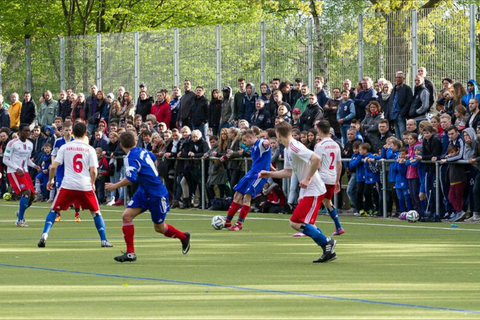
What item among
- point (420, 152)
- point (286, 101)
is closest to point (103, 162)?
point (286, 101)

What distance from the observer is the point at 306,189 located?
13750 mm

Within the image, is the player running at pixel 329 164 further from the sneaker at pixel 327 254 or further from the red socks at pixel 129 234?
the red socks at pixel 129 234

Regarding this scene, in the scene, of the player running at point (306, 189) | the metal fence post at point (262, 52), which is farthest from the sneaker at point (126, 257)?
the metal fence post at point (262, 52)

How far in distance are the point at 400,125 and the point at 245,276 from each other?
12.4 meters

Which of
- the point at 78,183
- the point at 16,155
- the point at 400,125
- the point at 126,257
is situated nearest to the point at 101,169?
the point at 16,155

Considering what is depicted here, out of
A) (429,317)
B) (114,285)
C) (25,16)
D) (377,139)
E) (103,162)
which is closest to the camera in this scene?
(429,317)

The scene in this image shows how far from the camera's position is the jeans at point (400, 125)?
23.2 m

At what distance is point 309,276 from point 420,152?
401 inches

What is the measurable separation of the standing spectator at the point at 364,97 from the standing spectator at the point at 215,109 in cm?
456

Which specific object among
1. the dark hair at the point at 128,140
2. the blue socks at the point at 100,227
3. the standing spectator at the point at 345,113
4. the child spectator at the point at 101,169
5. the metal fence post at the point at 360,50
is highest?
the metal fence post at the point at 360,50

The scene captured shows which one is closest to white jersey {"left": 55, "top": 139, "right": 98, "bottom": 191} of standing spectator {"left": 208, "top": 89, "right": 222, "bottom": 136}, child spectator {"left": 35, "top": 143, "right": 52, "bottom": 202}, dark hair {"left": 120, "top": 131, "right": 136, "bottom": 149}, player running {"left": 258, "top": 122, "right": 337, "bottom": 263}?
dark hair {"left": 120, "top": 131, "right": 136, "bottom": 149}

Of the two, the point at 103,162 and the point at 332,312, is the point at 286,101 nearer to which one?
the point at 103,162

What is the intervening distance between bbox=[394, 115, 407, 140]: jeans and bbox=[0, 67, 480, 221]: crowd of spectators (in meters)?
0.03

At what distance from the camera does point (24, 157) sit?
21750 mm
